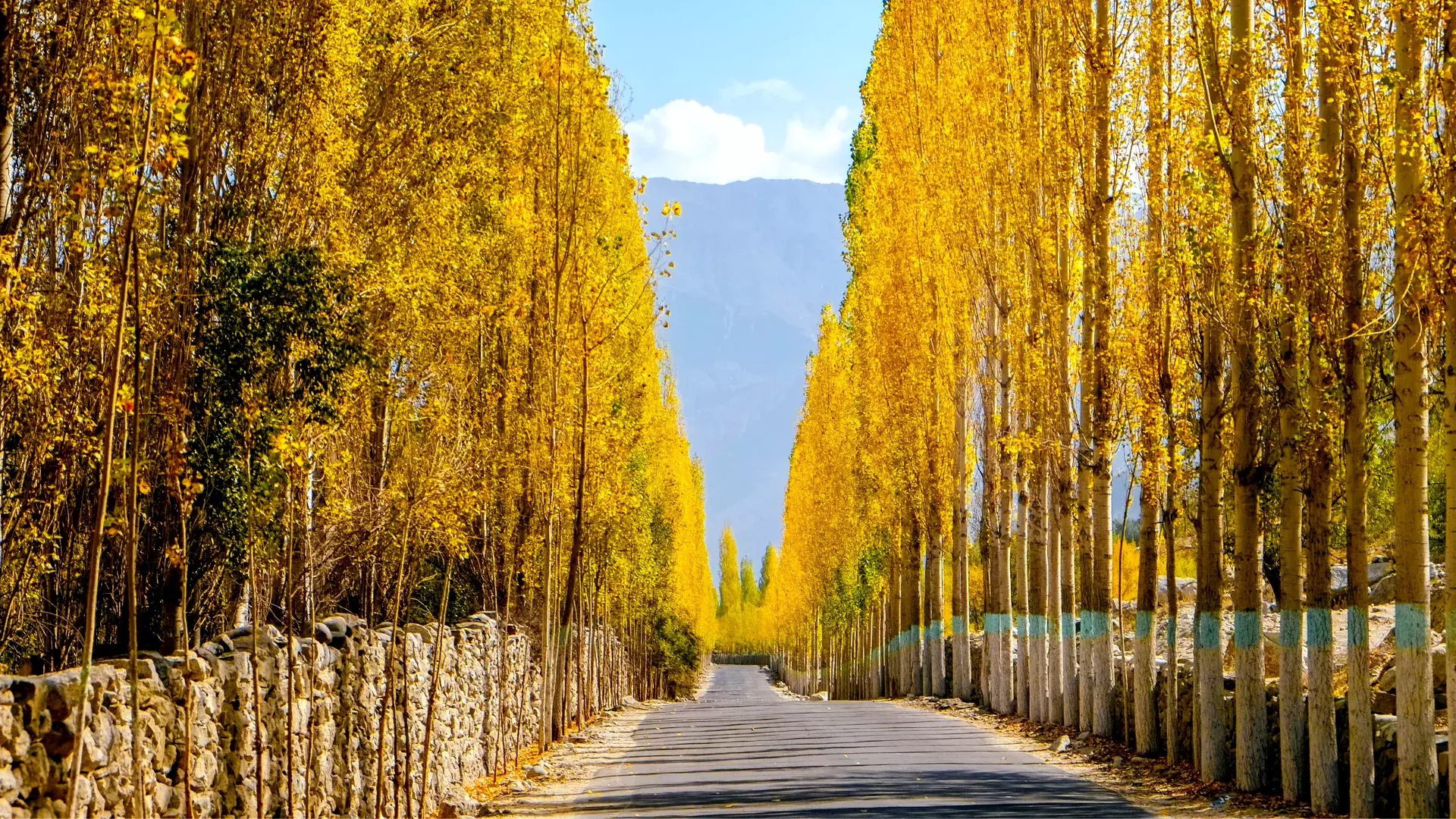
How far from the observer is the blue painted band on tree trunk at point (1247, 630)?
13617mm

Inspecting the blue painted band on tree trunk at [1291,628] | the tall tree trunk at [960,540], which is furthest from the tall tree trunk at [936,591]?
the blue painted band on tree trunk at [1291,628]

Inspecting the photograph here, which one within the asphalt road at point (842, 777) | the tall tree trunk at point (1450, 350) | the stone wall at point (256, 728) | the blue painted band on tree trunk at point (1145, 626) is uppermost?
the tall tree trunk at point (1450, 350)

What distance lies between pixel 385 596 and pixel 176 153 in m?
13.6

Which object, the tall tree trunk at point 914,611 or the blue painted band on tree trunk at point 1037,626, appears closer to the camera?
the blue painted band on tree trunk at point 1037,626

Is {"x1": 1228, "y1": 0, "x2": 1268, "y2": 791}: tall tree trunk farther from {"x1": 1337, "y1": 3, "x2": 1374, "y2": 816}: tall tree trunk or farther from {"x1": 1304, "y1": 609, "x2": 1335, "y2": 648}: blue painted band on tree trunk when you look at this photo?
{"x1": 1337, "y1": 3, "x2": 1374, "y2": 816}: tall tree trunk

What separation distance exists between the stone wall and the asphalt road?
1.86 meters

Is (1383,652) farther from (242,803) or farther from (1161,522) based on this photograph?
(242,803)

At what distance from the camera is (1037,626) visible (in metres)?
24.6

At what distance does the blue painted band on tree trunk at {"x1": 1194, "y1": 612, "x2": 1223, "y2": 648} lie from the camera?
14469mm

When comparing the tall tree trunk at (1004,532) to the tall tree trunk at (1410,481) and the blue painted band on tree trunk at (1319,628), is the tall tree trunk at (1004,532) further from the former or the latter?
the tall tree trunk at (1410,481)

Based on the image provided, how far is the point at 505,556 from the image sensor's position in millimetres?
23625

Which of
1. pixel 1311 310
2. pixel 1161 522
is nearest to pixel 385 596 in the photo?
pixel 1161 522

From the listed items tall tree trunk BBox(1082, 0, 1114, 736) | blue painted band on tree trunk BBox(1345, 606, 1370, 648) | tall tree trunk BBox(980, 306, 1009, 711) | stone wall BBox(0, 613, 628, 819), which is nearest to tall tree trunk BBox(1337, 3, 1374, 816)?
blue painted band on tree trunk BBox(1345, 606, 1370, 648)

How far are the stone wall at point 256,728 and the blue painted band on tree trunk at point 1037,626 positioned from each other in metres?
9.93
